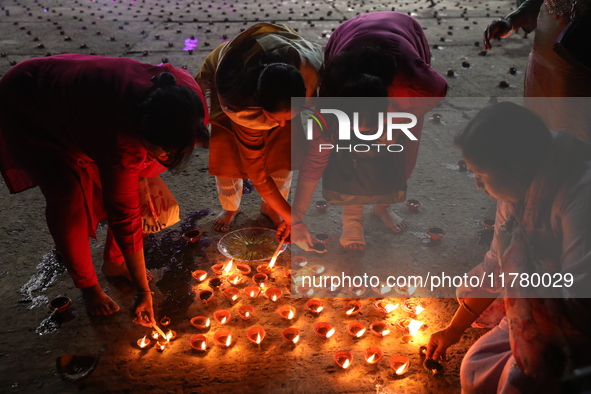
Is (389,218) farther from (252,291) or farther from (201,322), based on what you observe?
(201,322)

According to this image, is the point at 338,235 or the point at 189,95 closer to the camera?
the point at 189,95

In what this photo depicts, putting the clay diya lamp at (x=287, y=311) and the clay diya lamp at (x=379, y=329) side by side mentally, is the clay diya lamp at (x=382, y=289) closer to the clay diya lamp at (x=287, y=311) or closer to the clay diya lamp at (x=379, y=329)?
the clay diya lamp at (x=379, y=329)

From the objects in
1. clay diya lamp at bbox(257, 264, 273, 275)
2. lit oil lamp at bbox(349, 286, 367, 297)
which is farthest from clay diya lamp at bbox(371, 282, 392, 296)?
clay diya lamp at bbox(257, 264, 273, 275)

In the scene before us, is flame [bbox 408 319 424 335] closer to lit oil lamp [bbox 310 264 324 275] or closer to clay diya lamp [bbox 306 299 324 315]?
clay diya lamp [bbox 306 299 324 315]

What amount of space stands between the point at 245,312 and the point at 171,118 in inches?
48.7

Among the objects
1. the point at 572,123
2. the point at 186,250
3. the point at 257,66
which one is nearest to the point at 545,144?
the point at 257,66

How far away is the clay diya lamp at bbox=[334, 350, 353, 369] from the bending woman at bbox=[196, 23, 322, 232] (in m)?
0.88

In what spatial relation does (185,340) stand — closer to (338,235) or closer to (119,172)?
(119,172)

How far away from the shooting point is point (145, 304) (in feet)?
7.54

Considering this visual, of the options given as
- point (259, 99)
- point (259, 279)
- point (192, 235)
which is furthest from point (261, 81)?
point (192, 235)

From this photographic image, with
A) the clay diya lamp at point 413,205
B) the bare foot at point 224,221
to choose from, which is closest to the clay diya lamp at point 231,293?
the bare foot at point 224,221

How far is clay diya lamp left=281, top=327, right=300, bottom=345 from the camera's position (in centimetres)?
236

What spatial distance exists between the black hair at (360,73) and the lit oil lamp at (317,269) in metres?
1.14

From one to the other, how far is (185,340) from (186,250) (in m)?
0.81
